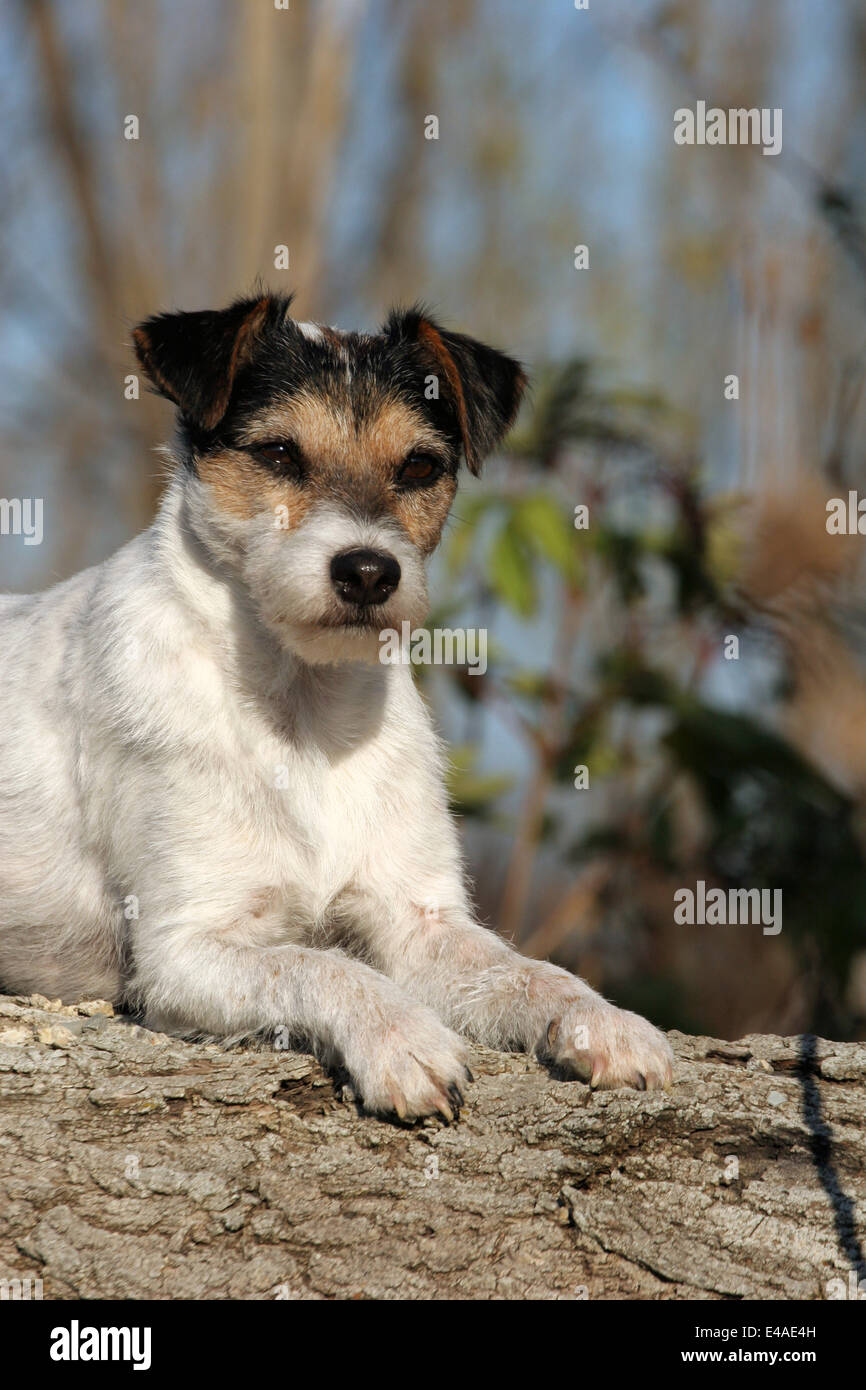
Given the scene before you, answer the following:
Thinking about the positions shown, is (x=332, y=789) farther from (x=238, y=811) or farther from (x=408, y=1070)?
(x=408, y=1070)

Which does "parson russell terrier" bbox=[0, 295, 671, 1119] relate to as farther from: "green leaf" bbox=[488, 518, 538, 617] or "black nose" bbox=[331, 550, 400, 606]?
"green leaf" bbox=[488, 518, 538, 617]

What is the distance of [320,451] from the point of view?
4.26 m

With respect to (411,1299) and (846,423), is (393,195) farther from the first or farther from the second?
(411,1299)

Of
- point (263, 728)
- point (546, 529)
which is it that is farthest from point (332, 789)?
point (546, 529)

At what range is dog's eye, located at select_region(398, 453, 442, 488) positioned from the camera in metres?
4.43

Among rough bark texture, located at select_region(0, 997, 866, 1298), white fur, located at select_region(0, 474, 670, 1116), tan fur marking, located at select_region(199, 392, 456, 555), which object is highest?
tan fur marking, located at select_region(199, 392, 456, 555)

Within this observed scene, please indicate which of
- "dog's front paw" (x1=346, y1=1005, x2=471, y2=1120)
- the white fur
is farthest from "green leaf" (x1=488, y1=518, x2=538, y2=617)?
"dog's front paw" (x1=346, y1=1005, x2=471, y2=1120)

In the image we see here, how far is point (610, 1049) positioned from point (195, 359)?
99.0 inches

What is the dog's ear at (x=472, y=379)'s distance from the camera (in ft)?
15.3

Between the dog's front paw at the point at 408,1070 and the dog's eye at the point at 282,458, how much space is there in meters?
1.84

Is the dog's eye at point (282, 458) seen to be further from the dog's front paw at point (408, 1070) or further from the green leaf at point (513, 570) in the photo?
the green leaf at point (513, 570)

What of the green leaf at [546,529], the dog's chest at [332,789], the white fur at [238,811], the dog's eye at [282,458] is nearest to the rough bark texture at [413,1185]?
the white fur at [238,811]

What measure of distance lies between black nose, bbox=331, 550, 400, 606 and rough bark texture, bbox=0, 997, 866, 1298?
1342mm

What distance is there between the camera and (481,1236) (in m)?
2.90
